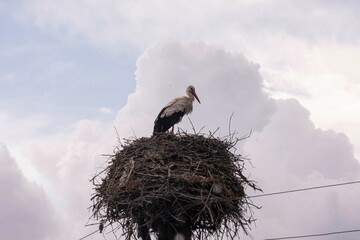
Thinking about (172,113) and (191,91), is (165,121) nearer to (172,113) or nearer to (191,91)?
(172,113)

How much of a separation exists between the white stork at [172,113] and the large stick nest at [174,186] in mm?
2259

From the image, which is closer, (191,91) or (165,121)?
(165,121)

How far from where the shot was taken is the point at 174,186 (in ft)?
24.0

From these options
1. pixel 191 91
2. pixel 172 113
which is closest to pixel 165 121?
pixel 172 113

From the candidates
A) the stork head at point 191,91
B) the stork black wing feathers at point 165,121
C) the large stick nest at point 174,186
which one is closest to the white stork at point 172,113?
the stork black wing feathers at point 165,121

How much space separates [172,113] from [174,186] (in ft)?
13.1

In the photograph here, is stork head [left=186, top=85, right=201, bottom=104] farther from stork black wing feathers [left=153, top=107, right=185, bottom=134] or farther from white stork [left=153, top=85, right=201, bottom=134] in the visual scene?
stork black wing feathers [left=153, top=107, right=185, bottom=134]

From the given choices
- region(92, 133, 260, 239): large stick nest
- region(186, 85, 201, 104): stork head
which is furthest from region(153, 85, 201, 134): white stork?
region(92, 133, 260, 239): large stick nest

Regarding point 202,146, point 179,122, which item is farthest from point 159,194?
point 179,122

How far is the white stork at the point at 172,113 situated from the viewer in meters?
11.0

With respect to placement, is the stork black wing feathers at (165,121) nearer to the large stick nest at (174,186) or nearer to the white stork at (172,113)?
the white stork at (172,113)

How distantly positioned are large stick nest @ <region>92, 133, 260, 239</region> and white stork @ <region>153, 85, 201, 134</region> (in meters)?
2.26

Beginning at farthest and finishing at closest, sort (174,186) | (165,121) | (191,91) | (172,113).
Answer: (191,91), (172,113), (165,121), (174,186)

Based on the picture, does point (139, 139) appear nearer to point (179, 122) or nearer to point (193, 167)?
point (193, 167)
